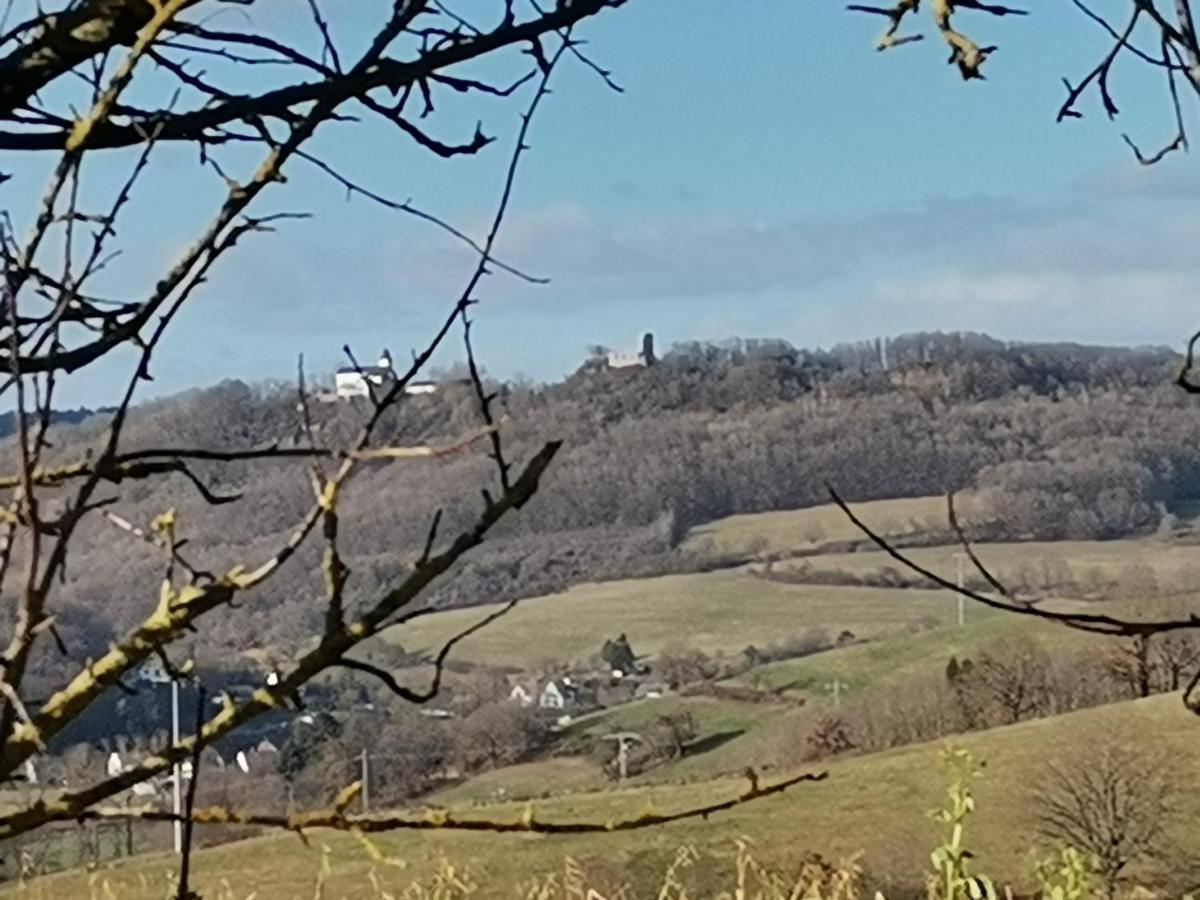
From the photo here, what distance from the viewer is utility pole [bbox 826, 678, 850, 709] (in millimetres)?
49750

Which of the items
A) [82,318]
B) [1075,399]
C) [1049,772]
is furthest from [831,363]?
[82,318]

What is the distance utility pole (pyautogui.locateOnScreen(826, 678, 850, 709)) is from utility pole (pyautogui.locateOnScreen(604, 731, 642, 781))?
16.7 ft

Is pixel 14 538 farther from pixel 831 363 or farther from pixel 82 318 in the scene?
pixel 831 363

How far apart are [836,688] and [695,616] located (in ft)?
44.0

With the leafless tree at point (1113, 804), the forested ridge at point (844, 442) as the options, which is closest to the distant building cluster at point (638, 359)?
the forested ridge at point (844, 442)

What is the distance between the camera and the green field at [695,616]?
61250 millimetres

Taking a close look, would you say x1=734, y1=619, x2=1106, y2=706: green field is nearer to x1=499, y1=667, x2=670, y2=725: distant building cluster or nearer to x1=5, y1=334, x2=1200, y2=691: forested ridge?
x1=499, y1=667, x2=670, y2=725: distant building cluster

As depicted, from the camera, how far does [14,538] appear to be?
1083 mm

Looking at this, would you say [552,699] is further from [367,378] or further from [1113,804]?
[367,378]

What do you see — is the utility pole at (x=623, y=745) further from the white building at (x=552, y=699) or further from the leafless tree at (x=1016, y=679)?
the leafless tree at (x=1016, y=679)

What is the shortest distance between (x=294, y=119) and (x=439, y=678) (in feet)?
1.78

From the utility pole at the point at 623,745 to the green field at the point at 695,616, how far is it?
10595 millimetres

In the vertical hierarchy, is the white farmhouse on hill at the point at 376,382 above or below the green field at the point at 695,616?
above

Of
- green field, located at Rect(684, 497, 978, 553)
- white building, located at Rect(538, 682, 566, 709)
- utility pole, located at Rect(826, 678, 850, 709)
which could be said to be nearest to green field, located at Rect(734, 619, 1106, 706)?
utility pole, located at Rect(826, 678, 850, 709)
